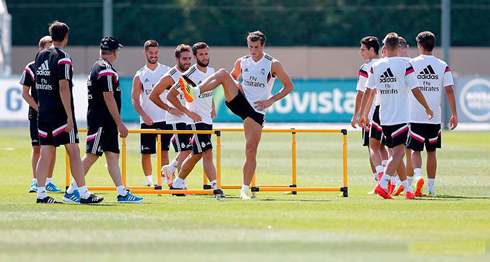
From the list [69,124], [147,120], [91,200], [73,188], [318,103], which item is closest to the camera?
[69,124]

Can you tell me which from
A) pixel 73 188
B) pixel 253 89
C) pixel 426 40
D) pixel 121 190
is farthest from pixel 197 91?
pixel 426 40

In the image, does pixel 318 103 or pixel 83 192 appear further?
pixel 318 103

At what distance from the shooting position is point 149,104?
14.9 meters

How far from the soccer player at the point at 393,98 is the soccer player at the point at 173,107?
2.66 meters

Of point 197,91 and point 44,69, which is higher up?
point 44,69

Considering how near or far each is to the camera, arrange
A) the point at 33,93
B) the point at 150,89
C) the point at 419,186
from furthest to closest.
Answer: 1. the point at 150,89
2. the point at 33,93
3. the point at 419,186

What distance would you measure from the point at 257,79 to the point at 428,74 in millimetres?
2523

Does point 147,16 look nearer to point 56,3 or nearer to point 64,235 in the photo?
point 56,3

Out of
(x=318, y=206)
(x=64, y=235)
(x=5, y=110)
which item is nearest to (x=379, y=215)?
(x=318, y=206)

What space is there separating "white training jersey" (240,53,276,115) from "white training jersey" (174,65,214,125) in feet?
2.59

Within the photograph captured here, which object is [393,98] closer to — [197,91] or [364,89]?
[364,89]

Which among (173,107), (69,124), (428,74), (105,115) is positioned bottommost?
(69,124)

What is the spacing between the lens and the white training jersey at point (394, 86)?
1282cm

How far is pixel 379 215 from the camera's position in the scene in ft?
35.4
